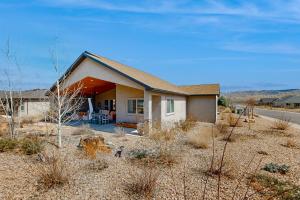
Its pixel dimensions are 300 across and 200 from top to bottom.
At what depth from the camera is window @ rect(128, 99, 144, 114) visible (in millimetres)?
19641

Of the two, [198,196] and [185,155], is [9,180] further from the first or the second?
[185,155]

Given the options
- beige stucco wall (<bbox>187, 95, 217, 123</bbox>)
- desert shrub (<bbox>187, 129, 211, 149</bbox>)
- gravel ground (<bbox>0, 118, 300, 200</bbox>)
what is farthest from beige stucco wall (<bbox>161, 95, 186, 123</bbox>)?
gravel ground (<bbox>0, 118, 300, 200</bbox>)

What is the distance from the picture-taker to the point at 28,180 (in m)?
7.18

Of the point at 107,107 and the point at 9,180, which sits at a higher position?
the point at 107,107

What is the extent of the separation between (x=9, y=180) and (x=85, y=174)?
7.16 feet

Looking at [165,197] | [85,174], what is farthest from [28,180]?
[165,197]

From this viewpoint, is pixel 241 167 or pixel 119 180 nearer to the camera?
pixel 119 180

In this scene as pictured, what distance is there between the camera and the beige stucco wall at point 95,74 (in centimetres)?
1676

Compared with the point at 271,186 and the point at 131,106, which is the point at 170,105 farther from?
the point at 271,186

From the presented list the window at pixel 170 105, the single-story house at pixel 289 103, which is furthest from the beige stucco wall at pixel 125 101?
the single-story house at pixel 289 103

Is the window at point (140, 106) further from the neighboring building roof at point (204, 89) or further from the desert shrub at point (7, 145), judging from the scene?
the desert shrub at point (7, 145)

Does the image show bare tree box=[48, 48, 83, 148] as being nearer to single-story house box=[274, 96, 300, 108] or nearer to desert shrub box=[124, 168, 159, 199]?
desert shrub box=[124, 168, 159, 199]

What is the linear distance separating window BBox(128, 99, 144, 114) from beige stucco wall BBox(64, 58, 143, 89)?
3.38m

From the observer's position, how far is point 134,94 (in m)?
20.0
